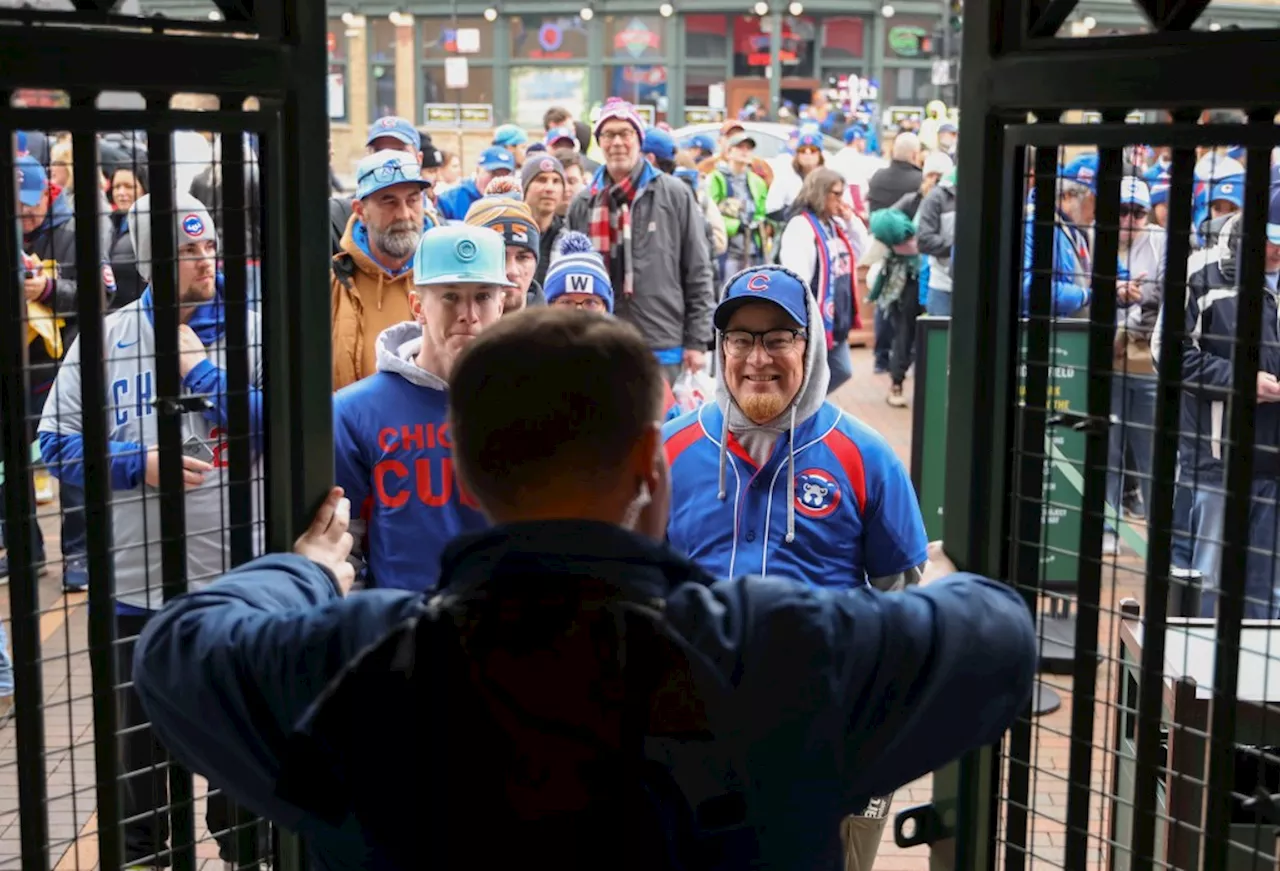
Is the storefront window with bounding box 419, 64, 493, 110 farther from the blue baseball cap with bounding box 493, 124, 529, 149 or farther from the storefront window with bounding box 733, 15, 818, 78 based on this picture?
the blue baseball cap with bounding box 493, 124, 529, 149

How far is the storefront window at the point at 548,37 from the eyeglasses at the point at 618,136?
97.4 feet

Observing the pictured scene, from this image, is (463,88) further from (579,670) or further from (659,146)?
(579,670)

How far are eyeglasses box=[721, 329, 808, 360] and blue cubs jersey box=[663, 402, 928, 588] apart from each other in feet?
0.68

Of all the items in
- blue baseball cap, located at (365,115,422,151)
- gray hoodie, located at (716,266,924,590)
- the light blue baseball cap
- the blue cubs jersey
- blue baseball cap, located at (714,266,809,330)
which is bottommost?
the blue cubs jersey

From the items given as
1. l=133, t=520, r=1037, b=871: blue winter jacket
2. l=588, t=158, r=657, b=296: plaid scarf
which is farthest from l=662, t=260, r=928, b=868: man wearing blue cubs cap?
l=588, t=158, r=657, b=296: plaid scarf

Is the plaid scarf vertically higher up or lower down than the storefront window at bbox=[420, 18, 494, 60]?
lower down

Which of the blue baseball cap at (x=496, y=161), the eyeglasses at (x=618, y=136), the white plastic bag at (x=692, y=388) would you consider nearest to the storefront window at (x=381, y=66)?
the blue baseball cap at (x=496, y=161)

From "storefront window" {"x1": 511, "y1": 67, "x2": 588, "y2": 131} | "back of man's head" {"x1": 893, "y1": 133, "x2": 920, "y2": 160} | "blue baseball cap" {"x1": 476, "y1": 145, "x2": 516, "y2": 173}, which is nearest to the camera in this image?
"blue baseball cap" {"x1": 476, "y1": 145, "x2": 516, "y2": 173}

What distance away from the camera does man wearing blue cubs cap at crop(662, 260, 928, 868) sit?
3656 mm

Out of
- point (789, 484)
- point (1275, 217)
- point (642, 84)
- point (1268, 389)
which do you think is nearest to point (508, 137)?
point (1275, 217)

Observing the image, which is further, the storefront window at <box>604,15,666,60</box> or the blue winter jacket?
the storefront window at <box>604,15,666,60</box>

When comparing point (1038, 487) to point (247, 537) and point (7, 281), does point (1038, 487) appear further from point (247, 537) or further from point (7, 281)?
point (7, 281)

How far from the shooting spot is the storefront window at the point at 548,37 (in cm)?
3744

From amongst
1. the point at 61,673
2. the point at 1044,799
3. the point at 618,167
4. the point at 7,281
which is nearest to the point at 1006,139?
the point at 7,281
